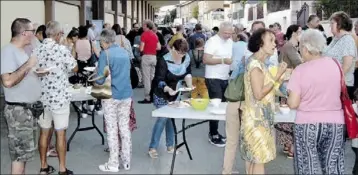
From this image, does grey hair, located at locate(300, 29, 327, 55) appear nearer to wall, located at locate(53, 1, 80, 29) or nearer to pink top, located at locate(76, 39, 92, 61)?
pink top, located at locate(76, 39, 92, 61)

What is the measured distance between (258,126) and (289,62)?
2.51 meters

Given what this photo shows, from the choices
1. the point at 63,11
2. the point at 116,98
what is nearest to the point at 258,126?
the point at 116,98

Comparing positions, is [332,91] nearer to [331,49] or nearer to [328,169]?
[328,169]

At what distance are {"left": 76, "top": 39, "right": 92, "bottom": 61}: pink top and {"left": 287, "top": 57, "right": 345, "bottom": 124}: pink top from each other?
5942mm

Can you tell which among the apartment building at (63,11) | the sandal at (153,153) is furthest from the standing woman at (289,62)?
the apartment building at (63,11)

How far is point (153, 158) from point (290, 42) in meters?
2.37

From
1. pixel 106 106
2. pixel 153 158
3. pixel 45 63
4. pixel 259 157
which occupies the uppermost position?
pixel 45 63

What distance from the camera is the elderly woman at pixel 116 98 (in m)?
4.99

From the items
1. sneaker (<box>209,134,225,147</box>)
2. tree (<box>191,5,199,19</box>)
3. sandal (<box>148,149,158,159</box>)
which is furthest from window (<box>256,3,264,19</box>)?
tree (<box>191,5,199,19</box>)

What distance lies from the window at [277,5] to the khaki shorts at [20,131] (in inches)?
956

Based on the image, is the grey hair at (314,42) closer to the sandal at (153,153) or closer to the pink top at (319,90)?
the pink top at (319,90)

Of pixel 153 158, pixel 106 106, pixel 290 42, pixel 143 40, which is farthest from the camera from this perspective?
pixel 143 40

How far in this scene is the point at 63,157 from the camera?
4938 millimetres

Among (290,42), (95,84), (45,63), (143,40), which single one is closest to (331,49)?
(290,42)
